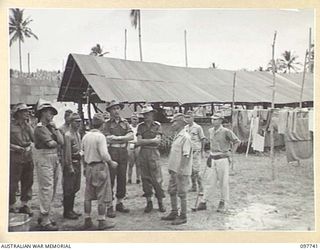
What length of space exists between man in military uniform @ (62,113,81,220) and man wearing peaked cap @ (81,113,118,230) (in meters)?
0.02

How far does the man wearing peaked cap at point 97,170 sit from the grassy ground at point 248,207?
0.10 feet

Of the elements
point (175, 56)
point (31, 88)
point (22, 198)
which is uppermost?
point (175, 56)

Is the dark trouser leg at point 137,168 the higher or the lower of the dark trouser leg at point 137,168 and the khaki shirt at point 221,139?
the lower

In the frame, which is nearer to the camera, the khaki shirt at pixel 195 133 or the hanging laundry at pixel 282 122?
the khaki shirt at pixel 195 133

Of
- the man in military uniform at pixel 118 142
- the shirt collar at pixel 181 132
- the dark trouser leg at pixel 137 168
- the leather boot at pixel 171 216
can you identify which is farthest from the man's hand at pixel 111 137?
the leather boot at pixel 171 216

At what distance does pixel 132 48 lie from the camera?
1.50 metres

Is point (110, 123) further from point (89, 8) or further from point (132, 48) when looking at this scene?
point (89, 8)

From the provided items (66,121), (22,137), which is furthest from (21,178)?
Result: (66,121)

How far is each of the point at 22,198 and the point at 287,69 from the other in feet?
3.31

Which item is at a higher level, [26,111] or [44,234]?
[26,111]

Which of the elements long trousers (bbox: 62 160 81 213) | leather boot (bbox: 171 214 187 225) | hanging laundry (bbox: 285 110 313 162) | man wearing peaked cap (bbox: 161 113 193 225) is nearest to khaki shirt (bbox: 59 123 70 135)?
long trousers (bbox: 62 160 81 213)

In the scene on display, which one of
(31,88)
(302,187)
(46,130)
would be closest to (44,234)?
(46,130)

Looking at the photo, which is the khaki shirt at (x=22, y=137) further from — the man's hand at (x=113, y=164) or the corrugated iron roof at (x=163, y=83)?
the man's hand at (x=113, y=164)

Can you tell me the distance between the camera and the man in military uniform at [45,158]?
56.8 inches
